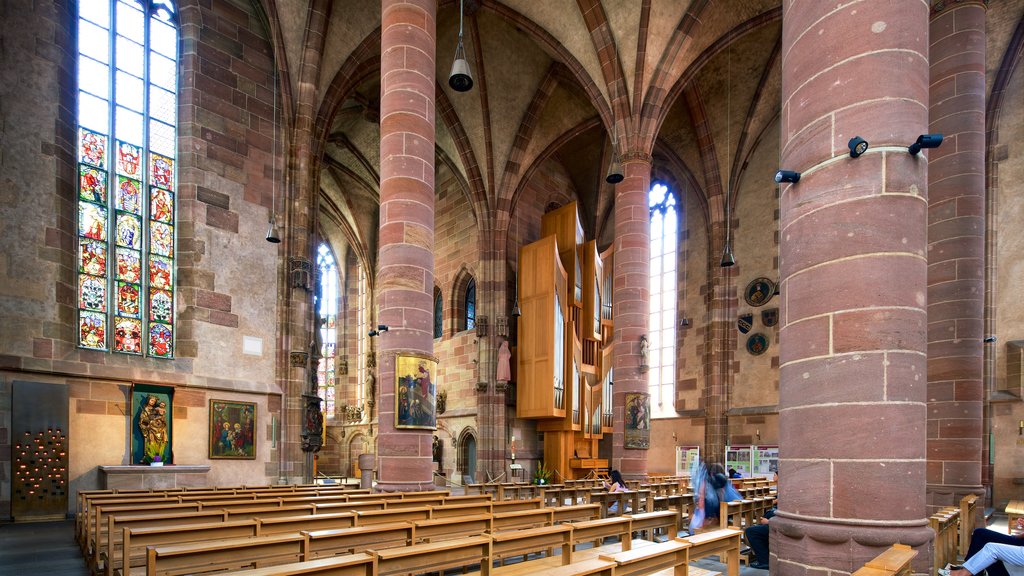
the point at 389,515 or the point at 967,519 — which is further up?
the point at 389,515

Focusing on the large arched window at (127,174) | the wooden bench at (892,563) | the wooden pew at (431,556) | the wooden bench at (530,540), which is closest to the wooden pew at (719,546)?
the wooden bench at (530,540)

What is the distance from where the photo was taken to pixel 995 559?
14.3 ft

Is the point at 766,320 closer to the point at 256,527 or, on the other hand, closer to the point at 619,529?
the point at 619,529

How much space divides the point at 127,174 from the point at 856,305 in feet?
48.6

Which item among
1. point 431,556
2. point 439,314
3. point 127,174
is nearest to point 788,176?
point 431,556

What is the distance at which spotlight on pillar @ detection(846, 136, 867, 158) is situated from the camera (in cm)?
366

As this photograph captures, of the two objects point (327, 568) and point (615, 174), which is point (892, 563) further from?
point (615, 174)

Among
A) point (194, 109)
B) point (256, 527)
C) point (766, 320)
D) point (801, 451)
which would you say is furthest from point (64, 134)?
point (766, 320)

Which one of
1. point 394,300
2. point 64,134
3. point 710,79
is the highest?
point 710,79

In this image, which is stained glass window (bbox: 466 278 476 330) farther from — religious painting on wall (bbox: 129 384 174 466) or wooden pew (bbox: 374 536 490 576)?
wooden pew (bbox: 374 536 490 576)

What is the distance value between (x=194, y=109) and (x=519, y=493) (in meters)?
11.8

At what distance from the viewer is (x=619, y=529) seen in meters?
5.17

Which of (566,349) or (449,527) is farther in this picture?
(566,349)

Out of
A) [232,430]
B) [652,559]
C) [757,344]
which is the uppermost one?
[757,344]
